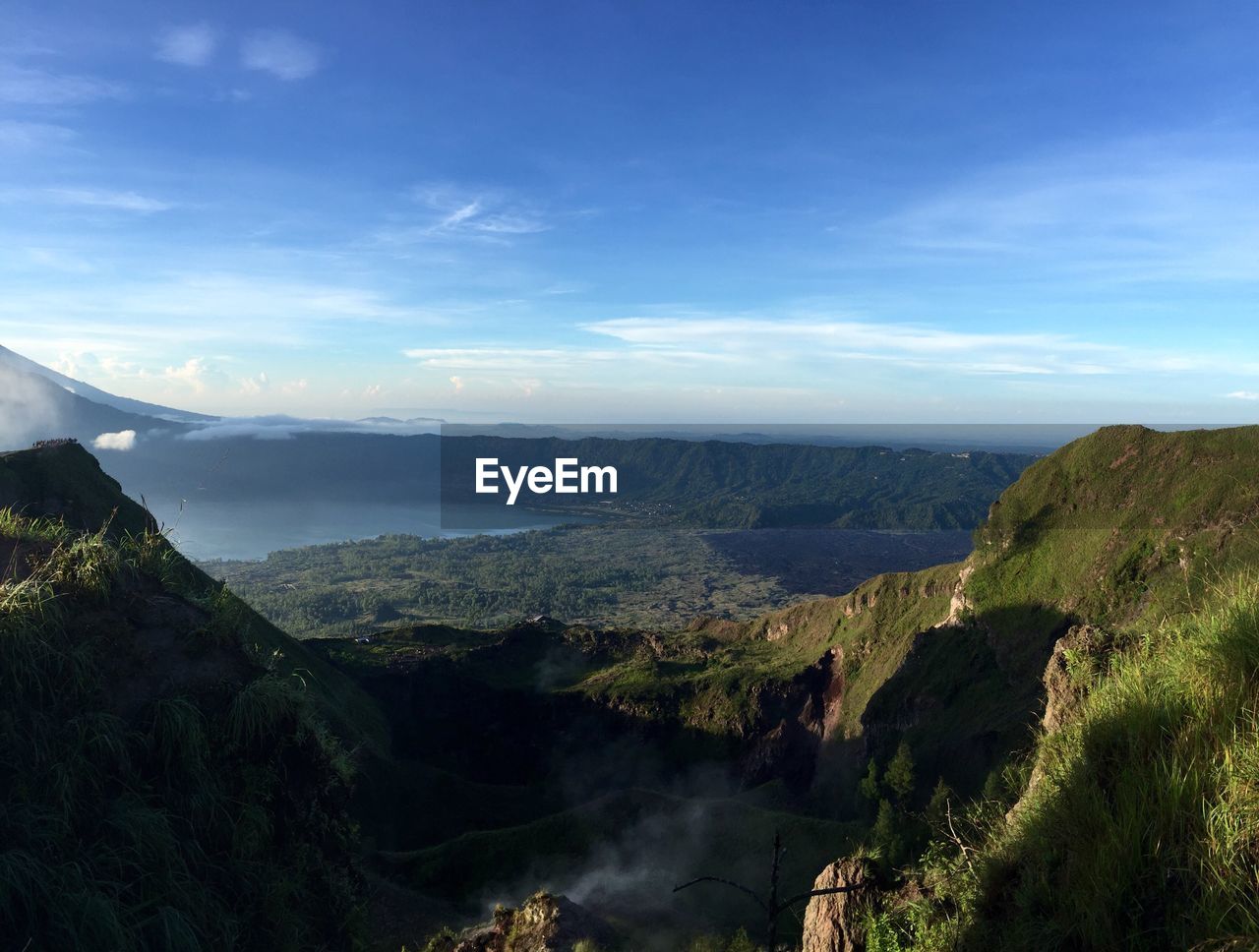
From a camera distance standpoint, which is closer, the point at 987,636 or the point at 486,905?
the point at 486,905

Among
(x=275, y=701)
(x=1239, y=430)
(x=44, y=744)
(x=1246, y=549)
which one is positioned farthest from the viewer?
(x=1239, y=430)

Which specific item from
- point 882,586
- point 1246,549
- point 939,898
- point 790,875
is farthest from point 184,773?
point 882,586

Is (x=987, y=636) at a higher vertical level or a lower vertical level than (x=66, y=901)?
lower

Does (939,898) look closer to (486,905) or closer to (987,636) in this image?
(486,905)

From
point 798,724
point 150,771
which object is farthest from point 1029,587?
point 150,771

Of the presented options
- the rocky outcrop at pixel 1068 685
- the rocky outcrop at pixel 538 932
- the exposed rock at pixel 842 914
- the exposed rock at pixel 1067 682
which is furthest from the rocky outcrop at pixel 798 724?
the exposed rock at pixel 842 914

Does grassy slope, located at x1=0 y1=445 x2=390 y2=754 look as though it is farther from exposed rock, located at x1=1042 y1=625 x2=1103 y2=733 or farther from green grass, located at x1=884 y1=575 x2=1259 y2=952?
green grass, located at x1=884 y1=575 x2=1259 y2=952

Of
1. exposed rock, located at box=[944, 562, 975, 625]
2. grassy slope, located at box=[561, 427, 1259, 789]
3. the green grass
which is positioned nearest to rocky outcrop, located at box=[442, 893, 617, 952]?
the green grass

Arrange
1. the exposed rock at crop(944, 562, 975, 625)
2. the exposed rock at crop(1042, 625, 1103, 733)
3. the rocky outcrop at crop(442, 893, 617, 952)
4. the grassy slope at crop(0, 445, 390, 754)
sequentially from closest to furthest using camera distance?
the exposed rock at crop(1042, 625, 1103, 733)
the rocky outcrop at crop(442, 893, 617, 952)
the grassy slope at crop(0, 445, 390, 754)
the exposed rock at crop(944, 562, 975, 625)
